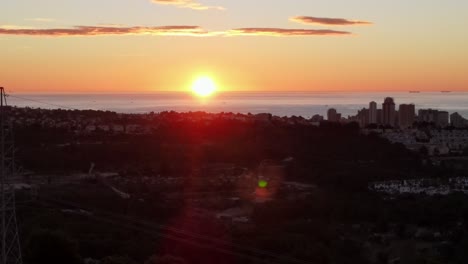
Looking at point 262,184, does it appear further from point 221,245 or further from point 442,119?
point 442,119

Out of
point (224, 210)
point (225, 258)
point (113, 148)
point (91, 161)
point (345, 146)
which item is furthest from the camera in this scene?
point (345, 146)

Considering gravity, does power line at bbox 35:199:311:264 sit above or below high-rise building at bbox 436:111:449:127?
below

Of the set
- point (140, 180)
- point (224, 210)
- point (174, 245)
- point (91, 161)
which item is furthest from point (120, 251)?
point (91, 161)

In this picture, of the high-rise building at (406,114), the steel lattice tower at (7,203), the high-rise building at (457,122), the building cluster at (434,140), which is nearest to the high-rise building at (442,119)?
the high-rise building at (457,122)

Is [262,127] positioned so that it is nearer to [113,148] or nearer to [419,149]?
[419,149]

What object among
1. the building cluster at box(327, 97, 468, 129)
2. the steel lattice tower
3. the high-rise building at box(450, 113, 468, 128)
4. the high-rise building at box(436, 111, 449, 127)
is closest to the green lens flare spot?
the steel lattice tower

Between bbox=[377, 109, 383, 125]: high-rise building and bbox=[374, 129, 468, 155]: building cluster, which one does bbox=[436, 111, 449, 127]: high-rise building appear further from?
bbox=[374, 129, 468, 155]: building cluster

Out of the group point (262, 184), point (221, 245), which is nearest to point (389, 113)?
point (262, 184)

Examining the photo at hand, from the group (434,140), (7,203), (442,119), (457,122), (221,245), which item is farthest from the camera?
(442,119)

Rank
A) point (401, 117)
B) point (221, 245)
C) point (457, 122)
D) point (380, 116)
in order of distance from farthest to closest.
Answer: point (380, 116) → point (401, 117) → point (457, 122) → point (221, 245)
